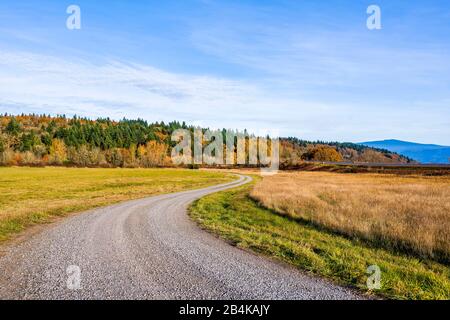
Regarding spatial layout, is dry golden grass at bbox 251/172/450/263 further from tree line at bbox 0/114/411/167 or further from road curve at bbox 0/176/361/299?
tree line at bbox 0/114/411/167

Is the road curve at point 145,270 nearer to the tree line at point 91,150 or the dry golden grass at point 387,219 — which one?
the dry golden grass at point 387,219

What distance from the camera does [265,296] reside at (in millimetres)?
7133

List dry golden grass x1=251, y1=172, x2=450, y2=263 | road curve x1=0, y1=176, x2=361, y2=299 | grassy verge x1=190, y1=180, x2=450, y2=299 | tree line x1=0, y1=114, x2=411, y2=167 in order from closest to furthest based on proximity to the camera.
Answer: road curve x1=0, y1=176, x2=361, y2=299
grassy verge x1=190, y1=180, x2=450, y2=299
dry golden grass x1=251, y1=172, x2=450, y2=263
tree line x1=0, y1=114, x2=411, y2=167

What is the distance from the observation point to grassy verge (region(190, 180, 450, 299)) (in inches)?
309

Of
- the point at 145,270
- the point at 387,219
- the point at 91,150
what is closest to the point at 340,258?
the point at 145,270

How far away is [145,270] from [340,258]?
A: 5.97m

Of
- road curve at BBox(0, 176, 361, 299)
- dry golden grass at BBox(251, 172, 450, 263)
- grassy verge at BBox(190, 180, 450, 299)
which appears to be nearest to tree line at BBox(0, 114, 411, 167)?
dry golden grass at BBox(251, 172, 450, 263)

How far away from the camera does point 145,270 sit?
8.81m

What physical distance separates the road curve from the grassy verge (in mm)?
787

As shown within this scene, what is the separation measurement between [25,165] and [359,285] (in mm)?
132444

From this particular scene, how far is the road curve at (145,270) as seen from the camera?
286 inches

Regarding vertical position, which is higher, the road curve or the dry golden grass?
the road curve

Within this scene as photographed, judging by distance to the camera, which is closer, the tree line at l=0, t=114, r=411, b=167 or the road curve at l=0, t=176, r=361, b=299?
the road curve at l=0, t=176, r=361, b=299
